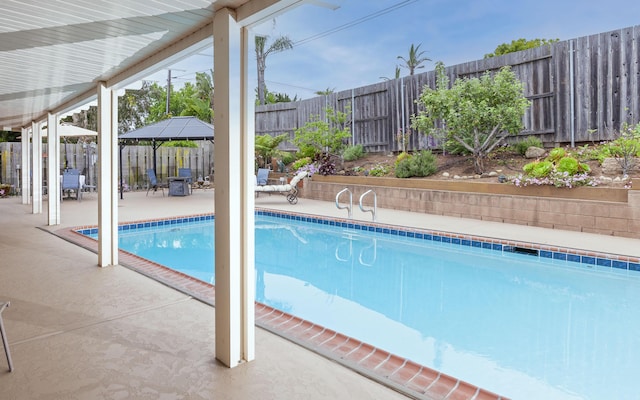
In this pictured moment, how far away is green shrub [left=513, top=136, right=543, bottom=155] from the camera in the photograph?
9.16m

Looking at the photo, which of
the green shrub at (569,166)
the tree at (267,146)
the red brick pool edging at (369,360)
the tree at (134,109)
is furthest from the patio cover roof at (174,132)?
the tree at (134,109)

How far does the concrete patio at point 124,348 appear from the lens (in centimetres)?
223

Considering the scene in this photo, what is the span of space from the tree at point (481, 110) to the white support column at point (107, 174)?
6.97 metres

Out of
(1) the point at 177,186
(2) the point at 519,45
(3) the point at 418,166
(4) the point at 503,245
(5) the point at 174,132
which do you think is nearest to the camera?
(4) the point at 503,245

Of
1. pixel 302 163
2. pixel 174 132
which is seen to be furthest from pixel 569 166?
pixel 174 132

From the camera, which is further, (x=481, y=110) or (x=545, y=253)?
(x=481, y=110)

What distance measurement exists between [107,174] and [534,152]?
8.19 meters

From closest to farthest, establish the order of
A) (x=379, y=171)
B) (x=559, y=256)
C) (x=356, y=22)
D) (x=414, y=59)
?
1. (x=559, y=256)
2. (x=379, y=171)
3. (x=356, y=22)
4. (x=414, y=59)

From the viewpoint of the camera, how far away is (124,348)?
2.73 metres

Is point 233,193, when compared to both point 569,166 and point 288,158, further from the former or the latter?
point 288,158

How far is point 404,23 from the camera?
20.2 metres

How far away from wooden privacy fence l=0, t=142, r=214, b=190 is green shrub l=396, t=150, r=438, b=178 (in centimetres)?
893

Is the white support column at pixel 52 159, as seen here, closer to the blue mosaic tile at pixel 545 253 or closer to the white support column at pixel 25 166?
the white support column at pixel 25 166

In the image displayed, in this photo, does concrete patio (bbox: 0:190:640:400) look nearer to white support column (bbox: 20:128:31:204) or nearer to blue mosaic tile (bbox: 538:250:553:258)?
blue mosaic tile (bbox: 538:250:553:258)
